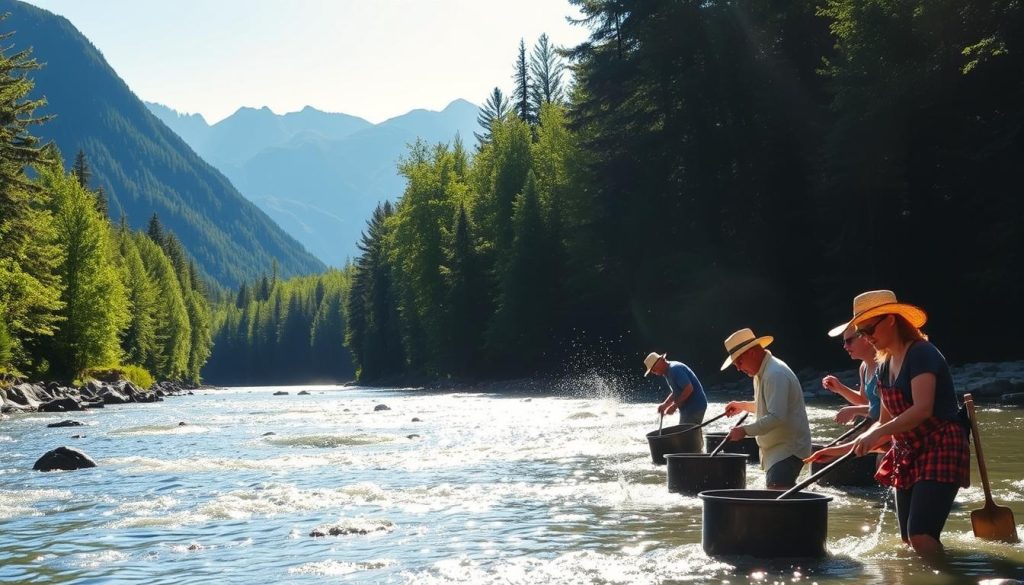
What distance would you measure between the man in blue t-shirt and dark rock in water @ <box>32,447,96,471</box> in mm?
10462

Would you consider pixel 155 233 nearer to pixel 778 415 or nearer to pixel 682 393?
pixel 682 393

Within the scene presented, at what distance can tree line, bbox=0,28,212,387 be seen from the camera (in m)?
38.6

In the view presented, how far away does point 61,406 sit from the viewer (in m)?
41.5

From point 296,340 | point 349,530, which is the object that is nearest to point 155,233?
point 296,340

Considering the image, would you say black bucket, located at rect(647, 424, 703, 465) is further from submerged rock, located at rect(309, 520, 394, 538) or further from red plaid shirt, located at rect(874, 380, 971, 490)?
red plaid shirt, located at rect(874, 380, 971, 490)

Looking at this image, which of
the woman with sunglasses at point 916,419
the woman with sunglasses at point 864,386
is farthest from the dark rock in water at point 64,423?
the woman with sunglasses at point 916,419

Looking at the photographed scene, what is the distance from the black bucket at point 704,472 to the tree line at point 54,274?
32.2 metres

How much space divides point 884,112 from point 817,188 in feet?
16.4

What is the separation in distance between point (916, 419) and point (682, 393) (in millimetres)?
8219

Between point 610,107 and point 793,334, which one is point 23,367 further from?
point 793,334

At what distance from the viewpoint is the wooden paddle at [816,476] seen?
7258 mm

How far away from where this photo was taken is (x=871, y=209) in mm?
34875

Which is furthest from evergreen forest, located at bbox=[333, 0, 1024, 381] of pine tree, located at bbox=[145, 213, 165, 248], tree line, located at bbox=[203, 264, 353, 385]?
A: tree line, located at bbox=[203, 264, 353, 385]

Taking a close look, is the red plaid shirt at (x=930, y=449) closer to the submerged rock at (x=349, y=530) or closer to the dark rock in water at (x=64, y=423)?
the submerged rock at (x=349, y=530)
